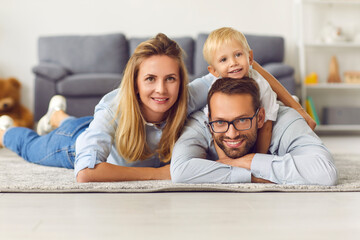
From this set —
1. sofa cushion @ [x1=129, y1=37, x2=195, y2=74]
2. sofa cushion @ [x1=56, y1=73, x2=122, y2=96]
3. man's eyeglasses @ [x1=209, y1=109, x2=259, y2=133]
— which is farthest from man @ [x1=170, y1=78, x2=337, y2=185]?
sofa cushion @ [x1=129, y1=37, x2=195, y2=74]

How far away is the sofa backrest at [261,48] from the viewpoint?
169 inches

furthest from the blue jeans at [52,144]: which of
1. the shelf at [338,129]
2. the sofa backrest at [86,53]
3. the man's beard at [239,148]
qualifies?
the shelf at [338,129]

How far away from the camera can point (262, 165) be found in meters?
1.44

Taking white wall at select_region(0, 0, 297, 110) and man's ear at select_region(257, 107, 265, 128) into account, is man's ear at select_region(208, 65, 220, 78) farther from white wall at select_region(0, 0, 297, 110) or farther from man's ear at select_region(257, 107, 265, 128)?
white wall at select_region(0, 0, 297, 110)

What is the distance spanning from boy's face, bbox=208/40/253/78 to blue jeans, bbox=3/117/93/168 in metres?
0.78

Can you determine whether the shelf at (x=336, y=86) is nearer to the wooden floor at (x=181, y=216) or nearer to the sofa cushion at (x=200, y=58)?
the sofa cushion at (x=200, y=58)

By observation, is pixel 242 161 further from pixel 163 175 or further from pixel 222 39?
pixel 222 39

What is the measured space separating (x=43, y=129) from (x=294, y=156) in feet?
5.37

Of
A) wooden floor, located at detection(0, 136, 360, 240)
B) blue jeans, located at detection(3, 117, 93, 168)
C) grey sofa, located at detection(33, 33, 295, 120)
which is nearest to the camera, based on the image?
wooden floor, located at detection(0, 136, 360, 240)

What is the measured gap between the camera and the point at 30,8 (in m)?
4.64

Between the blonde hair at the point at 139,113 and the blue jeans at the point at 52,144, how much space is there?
1.38 ft

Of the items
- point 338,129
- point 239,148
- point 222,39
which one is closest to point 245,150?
point 239,148

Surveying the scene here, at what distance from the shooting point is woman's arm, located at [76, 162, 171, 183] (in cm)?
147

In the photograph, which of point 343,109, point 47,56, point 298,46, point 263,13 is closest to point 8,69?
point 47,56
